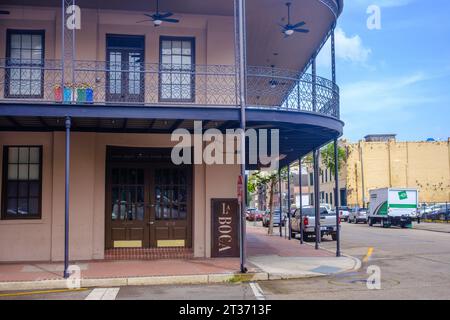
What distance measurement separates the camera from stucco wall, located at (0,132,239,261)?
14609mm

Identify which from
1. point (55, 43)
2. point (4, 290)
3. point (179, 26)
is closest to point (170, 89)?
point (179, 26)

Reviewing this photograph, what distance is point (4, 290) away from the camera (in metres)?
11.0

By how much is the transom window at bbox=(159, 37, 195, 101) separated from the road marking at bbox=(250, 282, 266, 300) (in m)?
5.88

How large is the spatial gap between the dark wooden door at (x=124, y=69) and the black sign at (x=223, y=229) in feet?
11.9

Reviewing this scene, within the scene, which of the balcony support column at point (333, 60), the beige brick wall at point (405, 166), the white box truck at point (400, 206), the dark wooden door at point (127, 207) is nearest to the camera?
the dark wooden door at point (127, 207)

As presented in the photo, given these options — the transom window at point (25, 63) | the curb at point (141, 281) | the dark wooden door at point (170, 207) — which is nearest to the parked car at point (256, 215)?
the dark wooden door at point (170, 207)

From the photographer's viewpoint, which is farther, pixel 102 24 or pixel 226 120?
pixel 102 24

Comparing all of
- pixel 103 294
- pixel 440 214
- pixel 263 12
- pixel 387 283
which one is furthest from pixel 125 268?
pixel 440 214

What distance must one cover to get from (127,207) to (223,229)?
2.74m

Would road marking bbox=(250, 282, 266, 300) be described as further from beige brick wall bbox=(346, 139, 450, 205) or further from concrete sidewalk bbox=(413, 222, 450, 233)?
beige brick wall bbox=(346, 139, 450, 205)

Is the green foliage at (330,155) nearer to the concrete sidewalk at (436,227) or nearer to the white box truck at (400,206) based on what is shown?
the concrete sidewalk at (436,227)

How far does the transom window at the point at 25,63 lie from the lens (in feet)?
47.7
